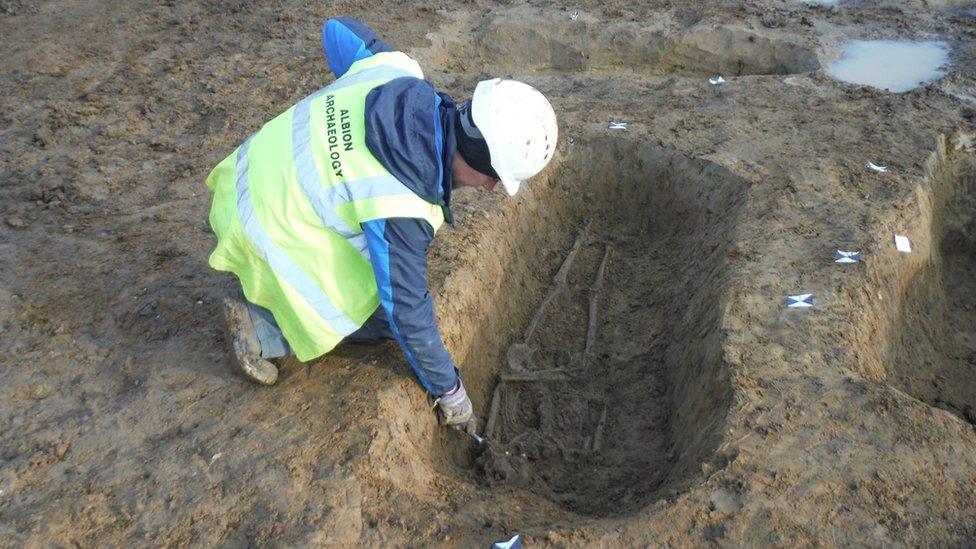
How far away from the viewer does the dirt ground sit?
3131 millimetres

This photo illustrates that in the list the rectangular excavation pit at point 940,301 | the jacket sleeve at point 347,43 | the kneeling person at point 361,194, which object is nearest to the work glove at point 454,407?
the kneeling person at point 361,194

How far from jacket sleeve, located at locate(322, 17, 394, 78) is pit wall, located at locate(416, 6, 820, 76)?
3958mm

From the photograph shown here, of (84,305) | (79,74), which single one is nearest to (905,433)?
(84,305)

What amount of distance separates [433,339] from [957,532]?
222cm

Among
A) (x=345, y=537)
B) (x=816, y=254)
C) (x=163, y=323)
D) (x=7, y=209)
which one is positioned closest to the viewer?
(x=345, y=537)

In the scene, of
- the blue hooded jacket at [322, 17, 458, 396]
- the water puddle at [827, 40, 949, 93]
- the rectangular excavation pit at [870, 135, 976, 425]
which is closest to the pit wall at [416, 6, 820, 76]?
the water puddle at [827, 40, 949, 93]

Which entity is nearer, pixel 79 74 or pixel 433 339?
pixel 433 339

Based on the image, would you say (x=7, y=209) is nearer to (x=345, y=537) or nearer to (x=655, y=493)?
(x=345, y=537)

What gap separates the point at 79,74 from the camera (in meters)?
6.84

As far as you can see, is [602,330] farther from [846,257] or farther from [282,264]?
[282,264]

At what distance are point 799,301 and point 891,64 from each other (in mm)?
4386

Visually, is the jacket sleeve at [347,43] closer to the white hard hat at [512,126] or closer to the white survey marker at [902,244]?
the white hard hat at [512,126]

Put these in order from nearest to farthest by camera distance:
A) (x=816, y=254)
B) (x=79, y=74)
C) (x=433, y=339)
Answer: (x=433, y=339)
(x=816, y=254)
(x=79, y=74)

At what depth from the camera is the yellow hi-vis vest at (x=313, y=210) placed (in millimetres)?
2975
